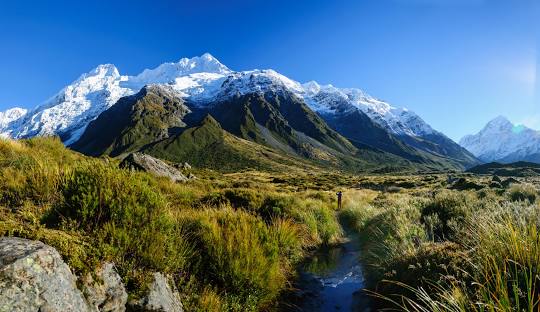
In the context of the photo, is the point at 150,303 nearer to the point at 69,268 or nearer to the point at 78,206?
the point at 69,268

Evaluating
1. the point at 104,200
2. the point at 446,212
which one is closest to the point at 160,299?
the point at 104,200

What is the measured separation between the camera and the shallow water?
32.1 feet

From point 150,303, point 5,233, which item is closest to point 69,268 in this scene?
point 5,233

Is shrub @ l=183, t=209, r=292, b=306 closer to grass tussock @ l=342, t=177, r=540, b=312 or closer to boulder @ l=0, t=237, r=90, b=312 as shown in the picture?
grass tussock @ l=342, t=177, r=540, b=312

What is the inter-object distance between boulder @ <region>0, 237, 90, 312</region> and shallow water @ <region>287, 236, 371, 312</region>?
5.65 m

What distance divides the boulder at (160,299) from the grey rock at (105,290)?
287 millimetres

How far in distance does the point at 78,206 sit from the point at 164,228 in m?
1.54

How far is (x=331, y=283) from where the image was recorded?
37.6 ft

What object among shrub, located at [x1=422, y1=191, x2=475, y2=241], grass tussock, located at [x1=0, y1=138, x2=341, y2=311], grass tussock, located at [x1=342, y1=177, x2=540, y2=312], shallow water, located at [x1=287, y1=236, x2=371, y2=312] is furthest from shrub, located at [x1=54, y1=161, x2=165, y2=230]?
shrub, located at [x1=422, y1=191, x2=475, y2=241]

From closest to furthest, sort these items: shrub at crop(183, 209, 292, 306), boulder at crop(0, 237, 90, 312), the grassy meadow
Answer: boulder at crop(0, 237, 90, 312)
the grassy meadow
shrub at crop(183, 209, 292, 306)

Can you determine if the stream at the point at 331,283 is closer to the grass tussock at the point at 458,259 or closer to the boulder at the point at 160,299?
the grass tussock at the point at 458,259

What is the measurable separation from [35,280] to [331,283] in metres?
8.52

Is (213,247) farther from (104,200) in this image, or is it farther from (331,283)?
(331,283)

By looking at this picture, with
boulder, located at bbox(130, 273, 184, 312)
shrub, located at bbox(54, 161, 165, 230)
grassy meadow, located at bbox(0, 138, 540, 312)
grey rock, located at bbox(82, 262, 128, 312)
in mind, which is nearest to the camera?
grey rock, located at bbox(82, 262, 128, 312)
